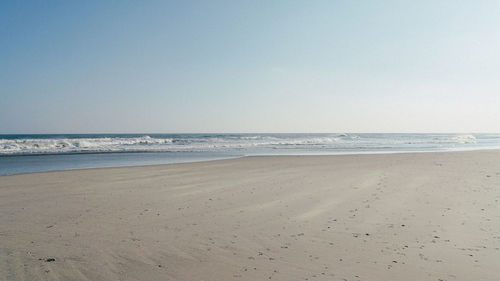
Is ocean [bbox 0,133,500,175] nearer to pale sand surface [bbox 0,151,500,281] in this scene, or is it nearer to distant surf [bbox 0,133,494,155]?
distant surf [bbox 0,133,494,155]

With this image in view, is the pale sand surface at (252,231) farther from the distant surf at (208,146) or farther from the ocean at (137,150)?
the distant surf at (208,146)

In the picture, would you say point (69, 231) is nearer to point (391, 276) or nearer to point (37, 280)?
point (37, 280)

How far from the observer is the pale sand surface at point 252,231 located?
4621 millimetres

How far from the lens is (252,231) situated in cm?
635

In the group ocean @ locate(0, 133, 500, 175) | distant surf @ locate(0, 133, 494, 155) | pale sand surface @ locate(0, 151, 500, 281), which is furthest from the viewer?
distant surf @ locate(0, 133, 494, 155)

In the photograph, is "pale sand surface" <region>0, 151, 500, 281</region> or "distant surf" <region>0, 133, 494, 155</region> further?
"distant surf" <region>0, 133, 494, 155</region>

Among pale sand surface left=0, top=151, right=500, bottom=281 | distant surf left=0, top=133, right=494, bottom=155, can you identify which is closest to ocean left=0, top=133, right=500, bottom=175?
distant surf left=0, top=133, right=494, bottom=155

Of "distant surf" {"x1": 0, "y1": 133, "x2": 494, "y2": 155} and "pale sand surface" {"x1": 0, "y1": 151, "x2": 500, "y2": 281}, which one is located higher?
"distant surf" {"x1": 0, "y1": 133, "x2": 494, "y2": 155}

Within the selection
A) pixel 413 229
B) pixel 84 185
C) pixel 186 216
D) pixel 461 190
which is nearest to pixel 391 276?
pixel 413 229

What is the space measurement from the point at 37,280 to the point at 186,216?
337 cm

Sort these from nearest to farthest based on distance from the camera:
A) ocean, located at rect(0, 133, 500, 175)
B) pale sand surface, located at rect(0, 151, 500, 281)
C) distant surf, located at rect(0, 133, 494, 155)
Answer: pale sand surface, located at rect(0, 151, 500, 281) < ocean, located at rect(0, 133, 500, 175) < distant surf, located at rect(0, 133, 494, 155)

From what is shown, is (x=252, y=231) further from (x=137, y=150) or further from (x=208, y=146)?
(x=208, y=146)

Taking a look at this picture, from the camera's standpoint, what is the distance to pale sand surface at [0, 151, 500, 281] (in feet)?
15.2

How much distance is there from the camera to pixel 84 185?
11539 mm
